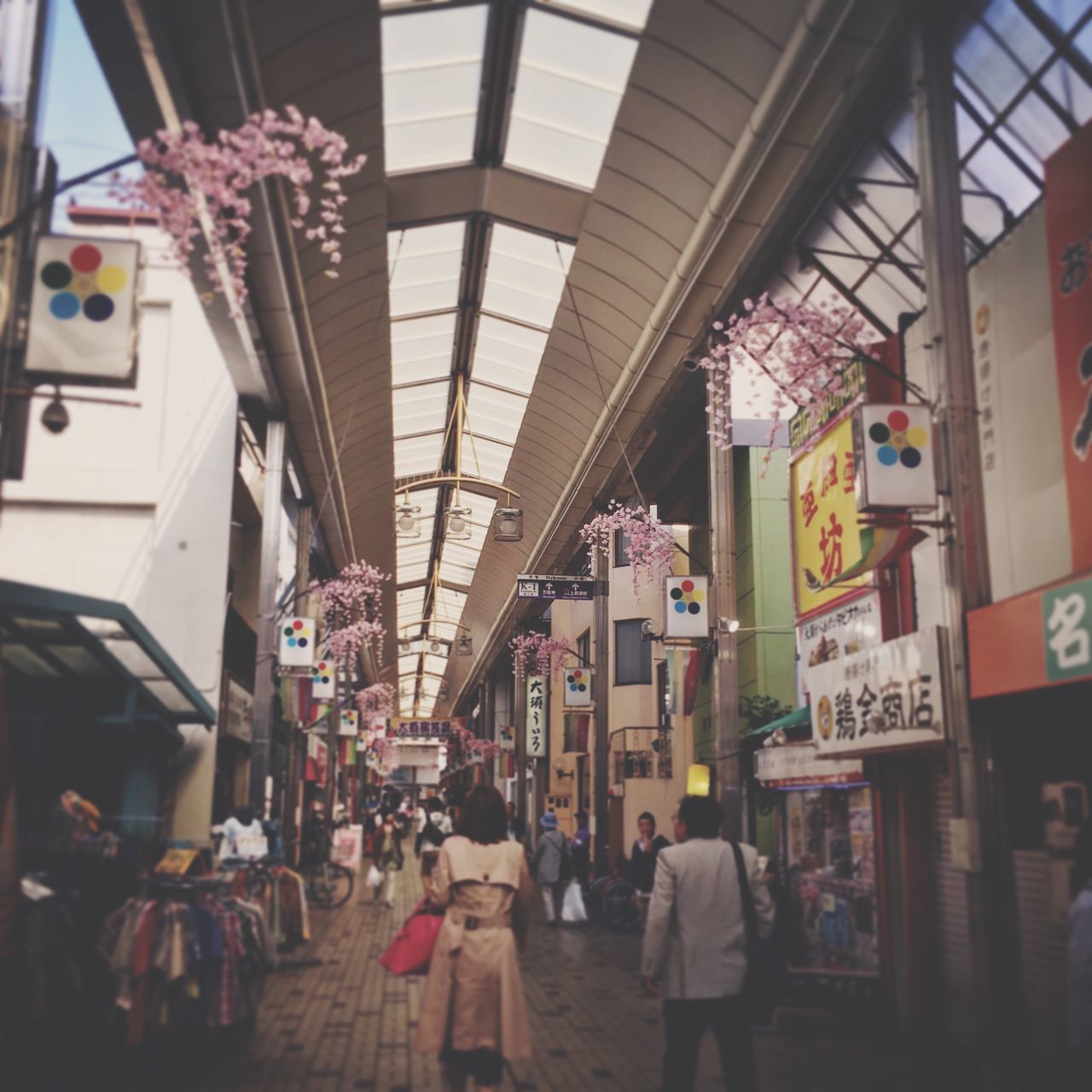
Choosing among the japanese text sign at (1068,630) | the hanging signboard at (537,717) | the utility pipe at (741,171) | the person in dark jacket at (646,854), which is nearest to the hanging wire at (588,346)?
the utility pipe at (741,171)

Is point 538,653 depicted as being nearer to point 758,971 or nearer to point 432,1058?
point 432,1058

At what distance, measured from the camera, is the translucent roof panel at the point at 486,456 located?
21.4 meters

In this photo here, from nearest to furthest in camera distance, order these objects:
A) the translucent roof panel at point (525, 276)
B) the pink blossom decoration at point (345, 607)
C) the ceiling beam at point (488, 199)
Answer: the ceiling beam at point (488, 199)
the translucent roof panel at point (525, 276)
the pink blossom decoration at point (345, 607)

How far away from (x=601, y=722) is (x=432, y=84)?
453 inches

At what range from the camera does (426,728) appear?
49.6 metres

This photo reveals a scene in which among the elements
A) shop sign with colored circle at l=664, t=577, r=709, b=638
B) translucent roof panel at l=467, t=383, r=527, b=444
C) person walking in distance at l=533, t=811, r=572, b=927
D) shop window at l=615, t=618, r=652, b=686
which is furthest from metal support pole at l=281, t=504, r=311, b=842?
shop sign with colored circle at l=664, t=577, r=709, b=638

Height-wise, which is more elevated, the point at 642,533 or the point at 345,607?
the point at 345,607

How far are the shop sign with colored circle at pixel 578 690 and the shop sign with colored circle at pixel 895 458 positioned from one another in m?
15.3

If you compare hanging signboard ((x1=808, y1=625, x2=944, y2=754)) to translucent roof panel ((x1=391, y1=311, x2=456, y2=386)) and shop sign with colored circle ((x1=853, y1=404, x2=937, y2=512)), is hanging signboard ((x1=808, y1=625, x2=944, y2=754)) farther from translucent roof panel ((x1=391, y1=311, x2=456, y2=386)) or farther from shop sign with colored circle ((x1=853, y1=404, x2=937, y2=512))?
translucent roof panel ((x1=391, y1=311, x2=456, y2=386))

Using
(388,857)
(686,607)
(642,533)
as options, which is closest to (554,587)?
(642,533)

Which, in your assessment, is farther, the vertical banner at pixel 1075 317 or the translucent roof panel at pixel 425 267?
the translucent roof panel at pixel 425 267

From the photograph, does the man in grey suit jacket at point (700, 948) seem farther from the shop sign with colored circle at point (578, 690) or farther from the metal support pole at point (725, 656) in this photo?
the shop sign with colored circle at point (578, 690)

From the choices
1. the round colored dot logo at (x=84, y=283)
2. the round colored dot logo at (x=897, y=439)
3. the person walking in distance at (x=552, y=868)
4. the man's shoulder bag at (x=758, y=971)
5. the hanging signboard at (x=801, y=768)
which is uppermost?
the round colored dot logo at (x=84, y=283)

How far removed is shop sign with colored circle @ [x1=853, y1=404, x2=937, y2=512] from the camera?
6934 mm
